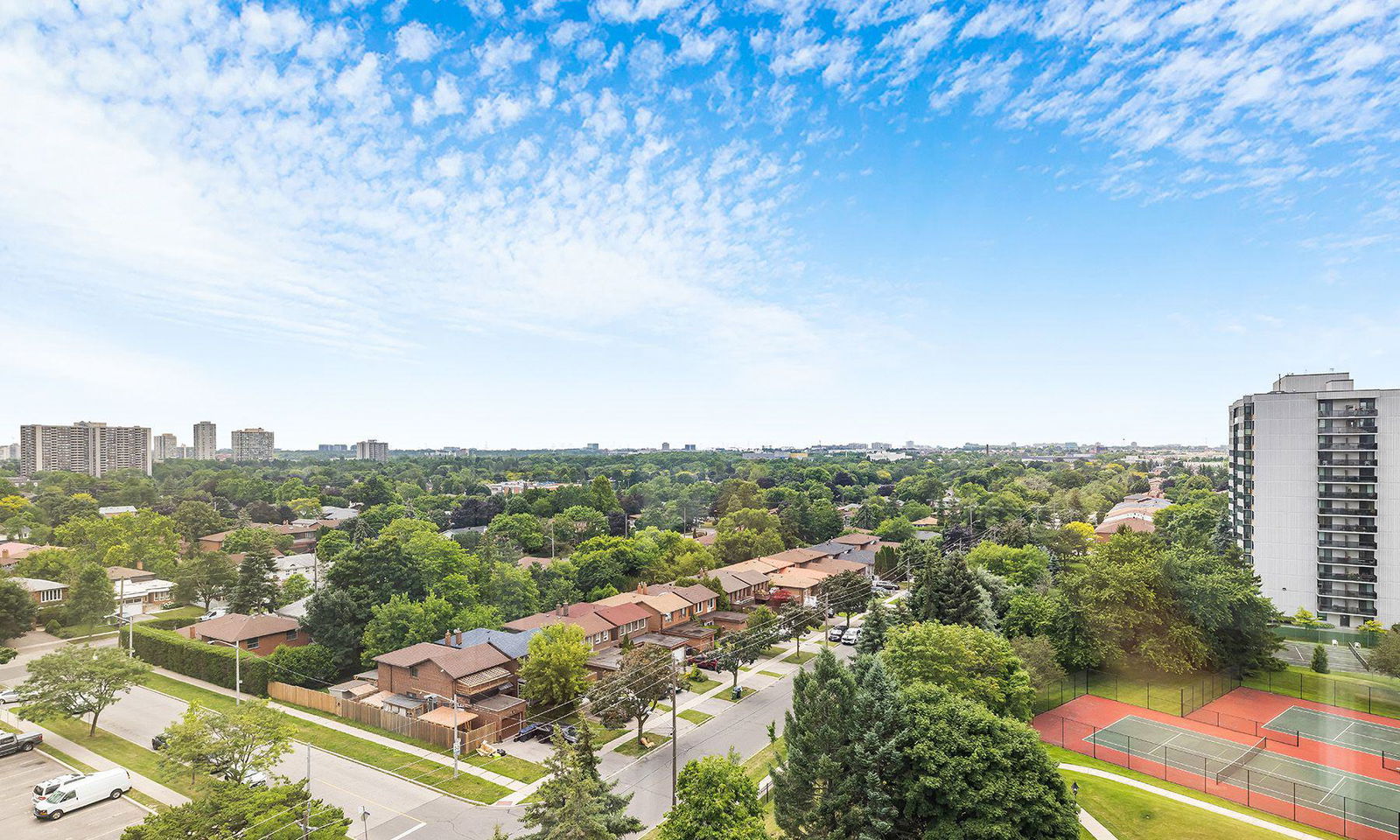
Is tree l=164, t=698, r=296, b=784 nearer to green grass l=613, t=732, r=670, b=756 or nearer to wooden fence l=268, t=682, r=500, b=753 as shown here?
wooden fence l=268, t=682, r=500, b=753

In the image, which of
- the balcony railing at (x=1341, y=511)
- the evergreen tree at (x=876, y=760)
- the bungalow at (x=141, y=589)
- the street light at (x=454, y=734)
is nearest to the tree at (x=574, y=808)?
the evergreen tree at (x=876, y=760)

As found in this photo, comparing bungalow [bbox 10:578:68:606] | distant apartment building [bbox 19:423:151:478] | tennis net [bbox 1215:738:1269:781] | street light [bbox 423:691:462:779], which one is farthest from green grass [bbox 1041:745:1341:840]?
distant apartment building [bbox 19:423:151:478]

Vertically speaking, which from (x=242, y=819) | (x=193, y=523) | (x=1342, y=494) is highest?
(x=1342, y=494)

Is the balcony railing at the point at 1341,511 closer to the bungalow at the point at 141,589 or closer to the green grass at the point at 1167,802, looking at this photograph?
the green grass at the point at 1167,802

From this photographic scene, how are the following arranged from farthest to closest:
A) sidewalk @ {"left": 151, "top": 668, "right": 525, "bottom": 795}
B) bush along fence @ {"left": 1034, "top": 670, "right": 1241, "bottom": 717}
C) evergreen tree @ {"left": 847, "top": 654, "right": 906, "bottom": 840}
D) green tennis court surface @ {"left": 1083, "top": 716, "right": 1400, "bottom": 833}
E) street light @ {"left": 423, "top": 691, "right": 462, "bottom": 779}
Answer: bush along fence @ {"left": 1034, "top": 670, "right": 1241, "bottom": 717} < street light @ {"left": 423, "top": 691, "right": 462, "bottom": 779} < sidewalk @ {"left": 151, "top": 668, "right": 525, "bottom": 795} < green tennis court surface @ {"left": 1083, "top": 716, "right": 1400, "bottom": 833} < evergreen tree @ {"left": 847, "top": 654, "right": 906, "bottom": 840}

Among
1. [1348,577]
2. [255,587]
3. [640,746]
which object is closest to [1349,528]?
[1348,577]

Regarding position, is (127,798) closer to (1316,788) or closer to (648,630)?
(648,630)

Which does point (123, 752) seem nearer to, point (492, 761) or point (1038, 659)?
point (492, 761)
